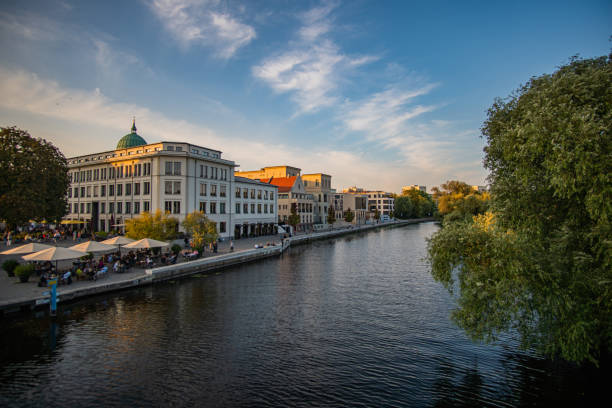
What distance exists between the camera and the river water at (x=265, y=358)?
11.8 meters

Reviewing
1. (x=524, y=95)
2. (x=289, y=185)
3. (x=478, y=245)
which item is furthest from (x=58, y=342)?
(x=289, y=185)

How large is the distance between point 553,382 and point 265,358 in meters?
12.2

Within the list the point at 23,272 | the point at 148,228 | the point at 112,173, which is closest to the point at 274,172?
the point at 112,173

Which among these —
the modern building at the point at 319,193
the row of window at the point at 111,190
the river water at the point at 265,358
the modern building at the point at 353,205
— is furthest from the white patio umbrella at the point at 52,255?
the modern building at the point at 353,205

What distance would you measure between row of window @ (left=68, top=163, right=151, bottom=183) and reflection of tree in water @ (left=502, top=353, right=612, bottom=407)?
5169cm

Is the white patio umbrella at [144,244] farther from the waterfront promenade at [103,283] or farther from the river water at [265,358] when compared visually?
the river water at [265,358]

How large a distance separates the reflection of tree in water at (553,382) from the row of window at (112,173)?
5169cm

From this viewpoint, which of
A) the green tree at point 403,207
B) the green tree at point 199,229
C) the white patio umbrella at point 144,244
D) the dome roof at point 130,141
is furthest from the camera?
the green tree at point 403,207

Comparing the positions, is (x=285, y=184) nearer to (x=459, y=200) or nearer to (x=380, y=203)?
(x=459, y=200)

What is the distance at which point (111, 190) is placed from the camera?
183 ft

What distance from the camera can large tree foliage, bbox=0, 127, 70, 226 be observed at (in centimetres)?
3250

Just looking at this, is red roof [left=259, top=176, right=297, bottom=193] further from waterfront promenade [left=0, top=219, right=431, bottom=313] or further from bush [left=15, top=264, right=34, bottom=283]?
bush [left=15, top=264, right=34, bottom=283]

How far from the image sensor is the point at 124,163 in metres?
53.8

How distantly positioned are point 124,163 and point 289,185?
4460 centimetres
